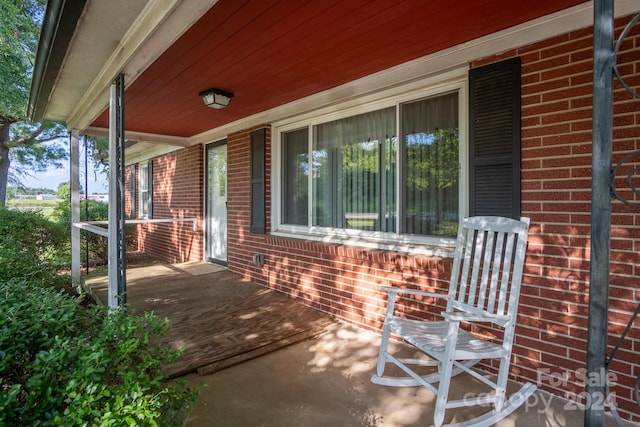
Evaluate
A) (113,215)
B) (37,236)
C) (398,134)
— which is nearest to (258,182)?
(113,215)

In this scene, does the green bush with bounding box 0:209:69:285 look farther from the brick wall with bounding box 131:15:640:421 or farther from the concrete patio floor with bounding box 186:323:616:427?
the brick wall with bounding box 131:15:640:421

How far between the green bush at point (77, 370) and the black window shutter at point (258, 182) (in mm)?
3228

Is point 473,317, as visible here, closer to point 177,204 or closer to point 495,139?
point 495,139

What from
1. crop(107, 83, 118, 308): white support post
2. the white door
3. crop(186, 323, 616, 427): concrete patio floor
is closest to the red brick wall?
the white door

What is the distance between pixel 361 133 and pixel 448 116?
3.16ft

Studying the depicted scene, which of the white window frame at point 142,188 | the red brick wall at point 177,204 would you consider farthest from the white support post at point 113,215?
the white window frame at point 142,188

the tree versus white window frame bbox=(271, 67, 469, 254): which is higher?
the tree

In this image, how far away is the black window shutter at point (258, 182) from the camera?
4.65 metres

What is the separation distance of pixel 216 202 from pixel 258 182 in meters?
1.60

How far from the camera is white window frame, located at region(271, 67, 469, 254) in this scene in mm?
2771

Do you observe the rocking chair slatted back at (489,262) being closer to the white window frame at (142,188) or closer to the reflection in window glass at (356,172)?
the reflection in window glass at (356,172)

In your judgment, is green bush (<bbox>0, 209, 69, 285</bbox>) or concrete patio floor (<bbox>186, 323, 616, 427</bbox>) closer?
concrete patio floor (<bbox>186, 323, 616, 427</bbox>)

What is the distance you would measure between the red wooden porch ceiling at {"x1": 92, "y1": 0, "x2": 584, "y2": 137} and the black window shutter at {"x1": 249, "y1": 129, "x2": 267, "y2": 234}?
0.92 m

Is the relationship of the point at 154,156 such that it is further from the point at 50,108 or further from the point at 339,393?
the point at 339,393
